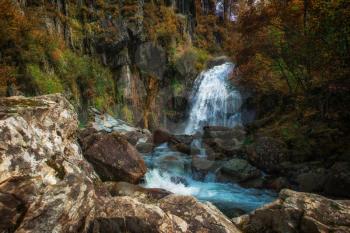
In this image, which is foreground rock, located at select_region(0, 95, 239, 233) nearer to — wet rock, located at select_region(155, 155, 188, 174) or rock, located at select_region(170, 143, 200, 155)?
wet rock, located at select_region(155, 155, 188, 174)

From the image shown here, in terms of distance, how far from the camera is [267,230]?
4.96m

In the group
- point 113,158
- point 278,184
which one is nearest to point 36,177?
point 113,158

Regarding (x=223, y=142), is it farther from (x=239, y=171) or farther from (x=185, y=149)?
(x=239, y=171)

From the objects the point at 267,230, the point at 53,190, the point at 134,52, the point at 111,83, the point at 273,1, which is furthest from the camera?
the point at 134,52

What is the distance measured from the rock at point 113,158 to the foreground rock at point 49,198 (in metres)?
6.12

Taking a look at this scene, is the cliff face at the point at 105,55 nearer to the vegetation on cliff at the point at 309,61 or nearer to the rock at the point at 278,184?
the vegetation on cliff at the point at 309,61

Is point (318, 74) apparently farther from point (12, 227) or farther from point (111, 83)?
point (111, 83)

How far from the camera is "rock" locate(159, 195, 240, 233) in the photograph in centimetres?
429

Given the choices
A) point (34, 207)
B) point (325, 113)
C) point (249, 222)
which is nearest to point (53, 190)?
point (34, 207)

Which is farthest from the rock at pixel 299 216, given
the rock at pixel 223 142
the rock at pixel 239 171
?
the rock at pixel 223 142

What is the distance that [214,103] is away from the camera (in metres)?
27.9

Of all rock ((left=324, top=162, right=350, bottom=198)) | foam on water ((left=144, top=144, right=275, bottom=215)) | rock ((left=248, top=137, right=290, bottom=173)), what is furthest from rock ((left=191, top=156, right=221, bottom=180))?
rock ((left=324, top=162, right=350, bottom=198))

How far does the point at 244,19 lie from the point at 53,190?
16.2 metres

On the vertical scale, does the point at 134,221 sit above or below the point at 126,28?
below
